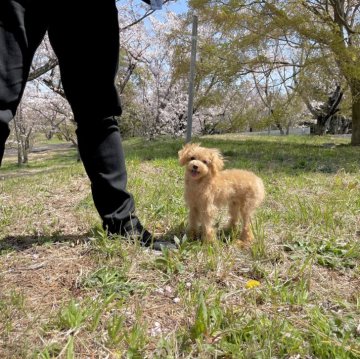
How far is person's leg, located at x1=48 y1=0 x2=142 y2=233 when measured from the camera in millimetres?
1947

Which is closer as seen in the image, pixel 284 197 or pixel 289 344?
pixel 289 344

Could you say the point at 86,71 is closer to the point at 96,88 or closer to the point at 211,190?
the point at 96,88

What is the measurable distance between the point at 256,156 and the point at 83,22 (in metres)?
5.65

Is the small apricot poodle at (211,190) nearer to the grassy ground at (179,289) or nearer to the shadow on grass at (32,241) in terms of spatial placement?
the grassy ground at (179,289)

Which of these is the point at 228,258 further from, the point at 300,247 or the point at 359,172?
the point at 359,172

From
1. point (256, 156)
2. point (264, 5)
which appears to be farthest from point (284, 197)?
point (264, 5)

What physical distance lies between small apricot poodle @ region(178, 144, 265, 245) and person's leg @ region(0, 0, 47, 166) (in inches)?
45.5

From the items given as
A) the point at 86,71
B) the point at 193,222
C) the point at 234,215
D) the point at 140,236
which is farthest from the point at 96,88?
the point at 234,215

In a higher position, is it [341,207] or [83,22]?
[83,22]

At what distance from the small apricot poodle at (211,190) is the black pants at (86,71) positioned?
17.8 inches

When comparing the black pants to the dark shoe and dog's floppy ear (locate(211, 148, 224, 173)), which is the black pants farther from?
dog's floppy ear (locate(211, 148, 224, 173))

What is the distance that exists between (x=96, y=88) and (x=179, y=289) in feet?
3.90

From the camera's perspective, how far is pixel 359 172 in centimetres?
519

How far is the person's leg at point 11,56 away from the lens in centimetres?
149
